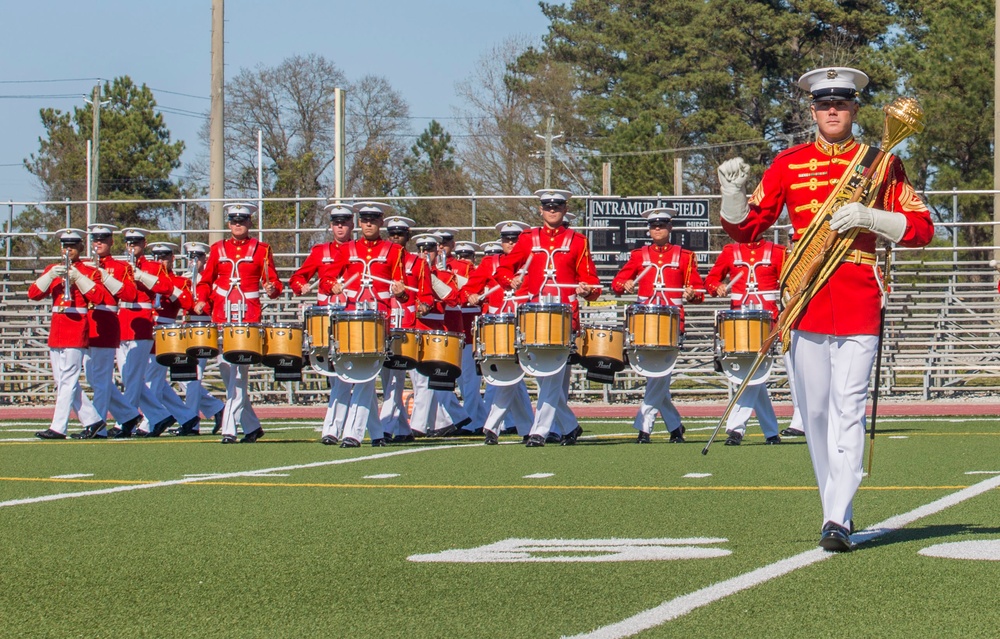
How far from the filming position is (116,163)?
65750 millimetres

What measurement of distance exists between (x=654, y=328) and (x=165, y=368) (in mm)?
5743

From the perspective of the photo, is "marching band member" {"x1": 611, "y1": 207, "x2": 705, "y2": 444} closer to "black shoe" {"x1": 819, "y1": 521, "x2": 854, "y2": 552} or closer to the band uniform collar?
the band uniform collar

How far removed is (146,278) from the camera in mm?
16859

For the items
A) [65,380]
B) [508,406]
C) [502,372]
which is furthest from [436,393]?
[65,380]

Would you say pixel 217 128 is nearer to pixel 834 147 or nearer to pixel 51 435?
pixel 51 435

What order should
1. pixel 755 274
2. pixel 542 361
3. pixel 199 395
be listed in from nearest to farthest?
1. pixel 542 361
2. pixel 755 274
3. pixel 199 395

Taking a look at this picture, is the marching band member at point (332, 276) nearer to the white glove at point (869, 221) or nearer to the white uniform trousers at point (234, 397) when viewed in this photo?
the white uniform trousers at point (234, 397)

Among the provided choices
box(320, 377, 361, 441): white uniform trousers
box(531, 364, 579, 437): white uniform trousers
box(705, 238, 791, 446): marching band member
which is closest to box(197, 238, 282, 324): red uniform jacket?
box(320, 377, 361, 441): white uniform trousers

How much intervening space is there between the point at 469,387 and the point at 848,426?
11.2 meters

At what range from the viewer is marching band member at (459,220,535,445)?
596 inches

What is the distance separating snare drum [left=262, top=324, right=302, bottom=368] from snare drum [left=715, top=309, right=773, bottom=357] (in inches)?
151

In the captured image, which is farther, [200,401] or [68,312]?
[200,401]

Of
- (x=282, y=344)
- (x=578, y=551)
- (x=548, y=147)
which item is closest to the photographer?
(x=578, y=551)

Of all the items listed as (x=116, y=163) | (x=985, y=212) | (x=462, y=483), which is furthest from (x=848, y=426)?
(x=116, y=163)
